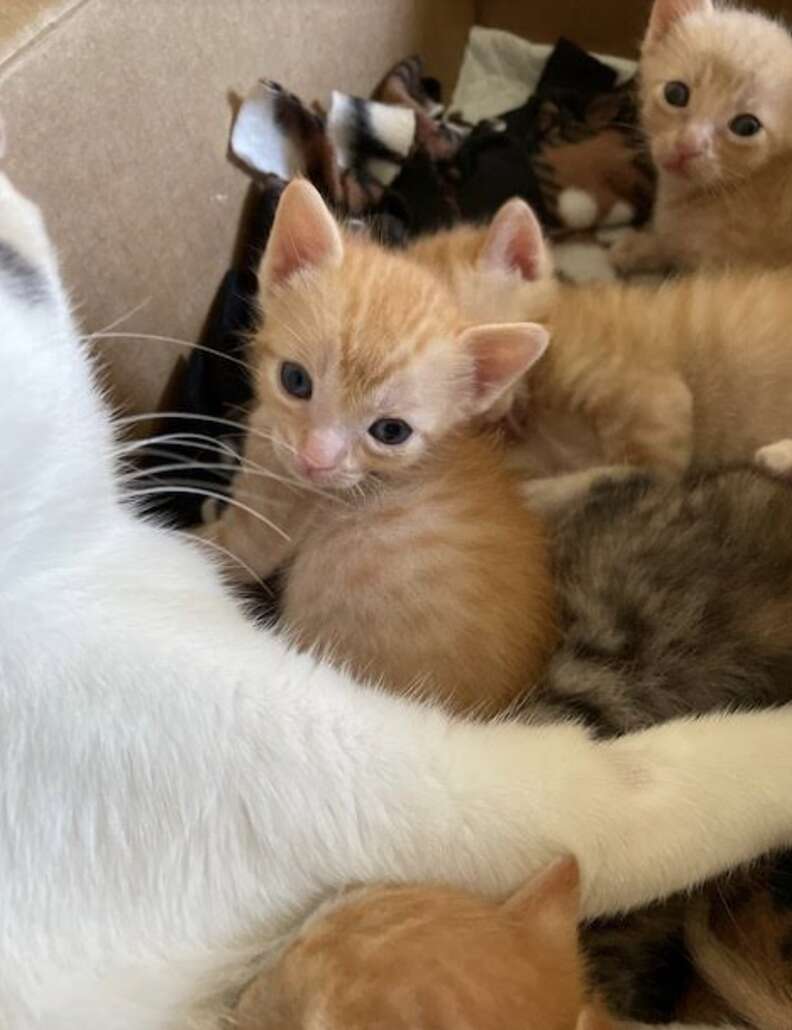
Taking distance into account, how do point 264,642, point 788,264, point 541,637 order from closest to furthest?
1. point 264,642
2. point 541,637
3. point 788,264

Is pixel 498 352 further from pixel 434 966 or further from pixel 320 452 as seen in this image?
pixel 434 966

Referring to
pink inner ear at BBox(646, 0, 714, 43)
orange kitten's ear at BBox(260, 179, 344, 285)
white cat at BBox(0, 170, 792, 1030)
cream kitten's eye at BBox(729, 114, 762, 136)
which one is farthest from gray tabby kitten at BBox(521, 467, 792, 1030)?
pink inner ear at BBox(646, 0, 714, 43)

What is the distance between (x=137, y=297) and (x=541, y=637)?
63 centimetres

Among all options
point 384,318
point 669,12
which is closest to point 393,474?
point 384,318

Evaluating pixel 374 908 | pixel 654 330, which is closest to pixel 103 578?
pixel 374 908

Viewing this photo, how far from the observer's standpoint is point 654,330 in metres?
1.29

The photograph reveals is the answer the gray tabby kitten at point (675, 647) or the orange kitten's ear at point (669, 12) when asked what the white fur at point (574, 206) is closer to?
the orange kitten's ear at point (669, 12)

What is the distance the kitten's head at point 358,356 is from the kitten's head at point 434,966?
0.40 meters

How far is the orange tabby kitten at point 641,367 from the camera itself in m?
1.22

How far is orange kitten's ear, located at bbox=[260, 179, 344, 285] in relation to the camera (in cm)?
107

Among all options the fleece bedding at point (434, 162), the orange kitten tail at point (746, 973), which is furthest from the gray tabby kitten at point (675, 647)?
the fleece bedding at point (434, 162)

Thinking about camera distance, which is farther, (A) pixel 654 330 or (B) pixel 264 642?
(A) pixel 654 330

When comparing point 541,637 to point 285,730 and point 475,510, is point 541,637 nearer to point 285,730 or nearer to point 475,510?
point 475,510

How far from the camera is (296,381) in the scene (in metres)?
1.09
